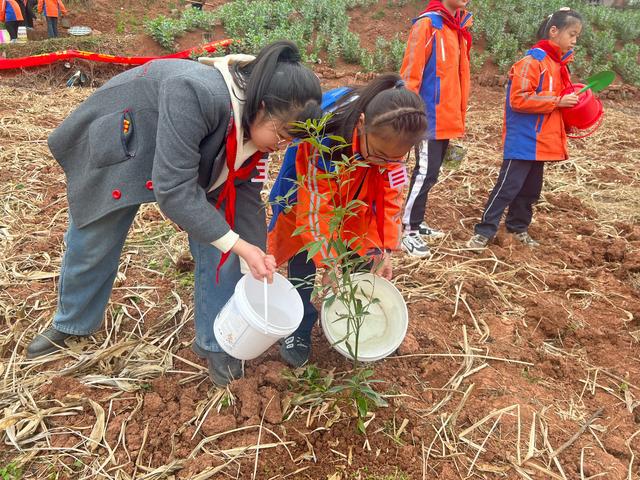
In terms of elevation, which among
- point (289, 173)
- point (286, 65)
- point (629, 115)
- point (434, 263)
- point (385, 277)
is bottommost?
point (629, 115)

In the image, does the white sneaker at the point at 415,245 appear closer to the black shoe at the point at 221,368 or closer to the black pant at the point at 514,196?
the black pant at the point at 514,196

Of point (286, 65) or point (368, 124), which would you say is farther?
point (368, 124)

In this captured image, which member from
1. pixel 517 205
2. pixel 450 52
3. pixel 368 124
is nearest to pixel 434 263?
pixel 517 205

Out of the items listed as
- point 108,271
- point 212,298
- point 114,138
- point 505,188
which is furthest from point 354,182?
point 505,188

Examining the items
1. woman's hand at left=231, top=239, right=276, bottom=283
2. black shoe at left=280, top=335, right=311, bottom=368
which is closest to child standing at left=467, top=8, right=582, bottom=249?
black shoe at left=280, top=335, right=311, bottom=368

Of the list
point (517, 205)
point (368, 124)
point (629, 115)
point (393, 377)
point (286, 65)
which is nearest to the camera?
point (286, 65)

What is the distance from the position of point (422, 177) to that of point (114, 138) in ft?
7.06

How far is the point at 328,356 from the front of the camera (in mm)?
2418

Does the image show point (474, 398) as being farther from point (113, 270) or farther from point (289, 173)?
point (113, 270)

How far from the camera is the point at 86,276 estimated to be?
2.16 metres

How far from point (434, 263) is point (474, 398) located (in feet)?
4.13

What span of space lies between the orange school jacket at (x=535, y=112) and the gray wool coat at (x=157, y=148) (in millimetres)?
2076

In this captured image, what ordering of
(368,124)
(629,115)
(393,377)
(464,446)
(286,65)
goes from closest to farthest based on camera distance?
(286,65) → (368,124) → (464,446) → (393,377) → (629,115)

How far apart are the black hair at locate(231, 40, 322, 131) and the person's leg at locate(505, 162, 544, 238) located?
2.45 meters
